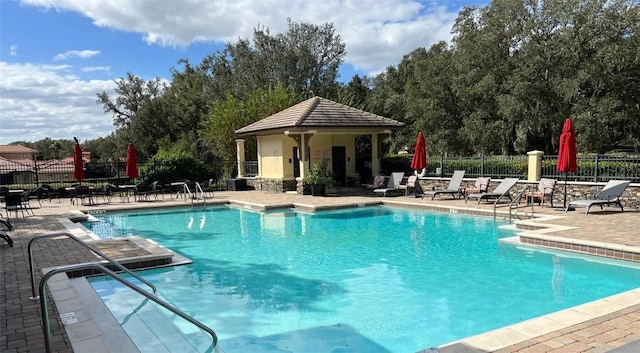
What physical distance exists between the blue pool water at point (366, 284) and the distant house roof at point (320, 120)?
25.1 ft

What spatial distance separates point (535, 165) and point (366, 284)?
1048cm

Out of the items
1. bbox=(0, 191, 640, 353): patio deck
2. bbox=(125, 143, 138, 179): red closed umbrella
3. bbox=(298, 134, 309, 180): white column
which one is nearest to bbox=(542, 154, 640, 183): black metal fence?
bbox=(0, 191, 640, 353): patio deck

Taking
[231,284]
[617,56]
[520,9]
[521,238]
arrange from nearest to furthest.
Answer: [231,284]
[521,238]
[617,56]
[520,9]

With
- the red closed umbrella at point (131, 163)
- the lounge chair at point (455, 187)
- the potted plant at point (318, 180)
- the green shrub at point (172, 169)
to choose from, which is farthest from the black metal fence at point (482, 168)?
the red closed umbrella at point (131, 163)

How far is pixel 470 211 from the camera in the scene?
539 inches

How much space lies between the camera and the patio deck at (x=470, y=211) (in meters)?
4.16

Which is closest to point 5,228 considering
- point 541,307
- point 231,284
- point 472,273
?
point 231,284

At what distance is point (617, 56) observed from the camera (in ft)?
66.9

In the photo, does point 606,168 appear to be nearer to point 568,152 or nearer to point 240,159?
point 568,152

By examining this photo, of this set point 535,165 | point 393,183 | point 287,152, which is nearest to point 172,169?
point 287,152

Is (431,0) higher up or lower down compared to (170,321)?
higher up

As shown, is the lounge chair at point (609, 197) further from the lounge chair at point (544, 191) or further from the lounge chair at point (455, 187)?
the lounge chair at point (455, 187)

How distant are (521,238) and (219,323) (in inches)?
259

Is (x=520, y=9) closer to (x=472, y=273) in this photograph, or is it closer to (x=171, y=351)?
(x=472, y=273)
